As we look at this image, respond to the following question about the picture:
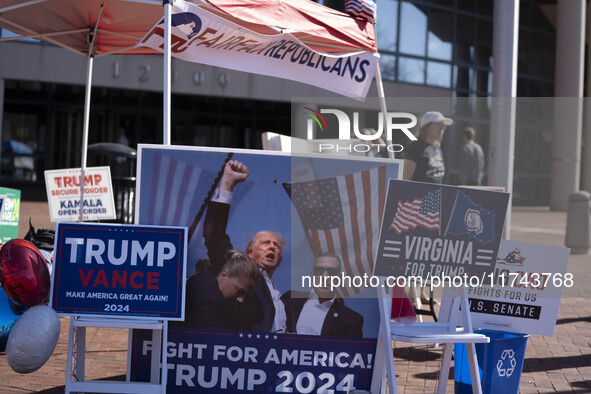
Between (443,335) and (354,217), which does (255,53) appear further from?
(443,335)

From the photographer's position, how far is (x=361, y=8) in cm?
681

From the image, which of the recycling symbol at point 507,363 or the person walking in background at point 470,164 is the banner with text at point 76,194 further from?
the person walking in background at point 470,164

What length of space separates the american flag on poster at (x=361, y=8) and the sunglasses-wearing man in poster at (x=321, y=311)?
2.80 m

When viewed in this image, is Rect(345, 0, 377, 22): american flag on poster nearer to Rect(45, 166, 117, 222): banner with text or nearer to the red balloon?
the red balloon

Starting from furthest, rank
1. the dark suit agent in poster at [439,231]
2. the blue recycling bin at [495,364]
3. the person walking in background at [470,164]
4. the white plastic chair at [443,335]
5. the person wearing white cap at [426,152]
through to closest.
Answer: the person walking in background at [470,164]
the person wearing white cap at [426,152]
the blue recycling bin at [495,364]
the dark suit agent in poster at [439,231]
the white plastic chair at [443,335]

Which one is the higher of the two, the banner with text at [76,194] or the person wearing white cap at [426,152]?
the person wearing white cap at [426,152]

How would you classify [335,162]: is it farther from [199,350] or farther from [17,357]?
[17,357]

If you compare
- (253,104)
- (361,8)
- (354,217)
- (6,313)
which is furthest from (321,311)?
(253,104)

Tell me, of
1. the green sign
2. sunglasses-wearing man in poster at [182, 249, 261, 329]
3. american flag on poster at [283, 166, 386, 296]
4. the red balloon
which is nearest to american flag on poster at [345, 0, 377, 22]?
american flag on poster at [283, 166, 386, 296]

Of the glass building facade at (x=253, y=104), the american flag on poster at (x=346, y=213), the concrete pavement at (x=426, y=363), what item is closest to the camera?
the american flag on poster at (x=346, y=213)

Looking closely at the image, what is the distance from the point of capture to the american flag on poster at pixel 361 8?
6805mm

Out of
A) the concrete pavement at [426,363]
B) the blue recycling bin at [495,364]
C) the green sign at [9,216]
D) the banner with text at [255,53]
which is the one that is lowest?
the concrete pavement at [426,363]

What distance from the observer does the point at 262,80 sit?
24.1 m

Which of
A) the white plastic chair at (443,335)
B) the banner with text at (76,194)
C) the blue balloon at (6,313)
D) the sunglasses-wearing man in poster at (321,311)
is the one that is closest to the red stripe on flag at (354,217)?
the sunglasses-wearing man in poster at (321,311)
